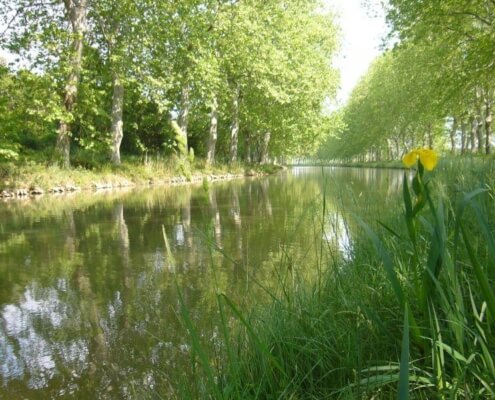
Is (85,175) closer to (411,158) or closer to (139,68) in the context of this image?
(139,68)

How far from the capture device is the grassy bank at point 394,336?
1.19 m

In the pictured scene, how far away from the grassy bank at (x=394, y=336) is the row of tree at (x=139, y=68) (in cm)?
707

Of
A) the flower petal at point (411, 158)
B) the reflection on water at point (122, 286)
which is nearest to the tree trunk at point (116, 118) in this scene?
the reflection on water at point (122, 286)

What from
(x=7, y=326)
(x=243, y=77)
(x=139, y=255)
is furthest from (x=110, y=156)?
(x=7, y=326)

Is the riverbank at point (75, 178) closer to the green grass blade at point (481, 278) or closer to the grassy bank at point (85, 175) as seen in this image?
the grassy bank at point (85, 175)

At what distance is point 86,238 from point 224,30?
1902 centimetres

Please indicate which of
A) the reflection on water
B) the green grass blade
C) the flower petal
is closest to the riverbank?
the reflection on water

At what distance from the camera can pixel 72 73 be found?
657 inches

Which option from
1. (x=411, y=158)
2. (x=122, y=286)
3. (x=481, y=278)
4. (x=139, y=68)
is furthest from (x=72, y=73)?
(x=481, y=278)

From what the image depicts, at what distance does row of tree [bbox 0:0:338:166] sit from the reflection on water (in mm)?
2811

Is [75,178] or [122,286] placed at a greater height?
[75,178]

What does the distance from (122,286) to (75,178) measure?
526 inches

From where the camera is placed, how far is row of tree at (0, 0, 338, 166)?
1585 centimetres

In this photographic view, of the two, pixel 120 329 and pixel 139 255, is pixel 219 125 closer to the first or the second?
pixel 139 255
